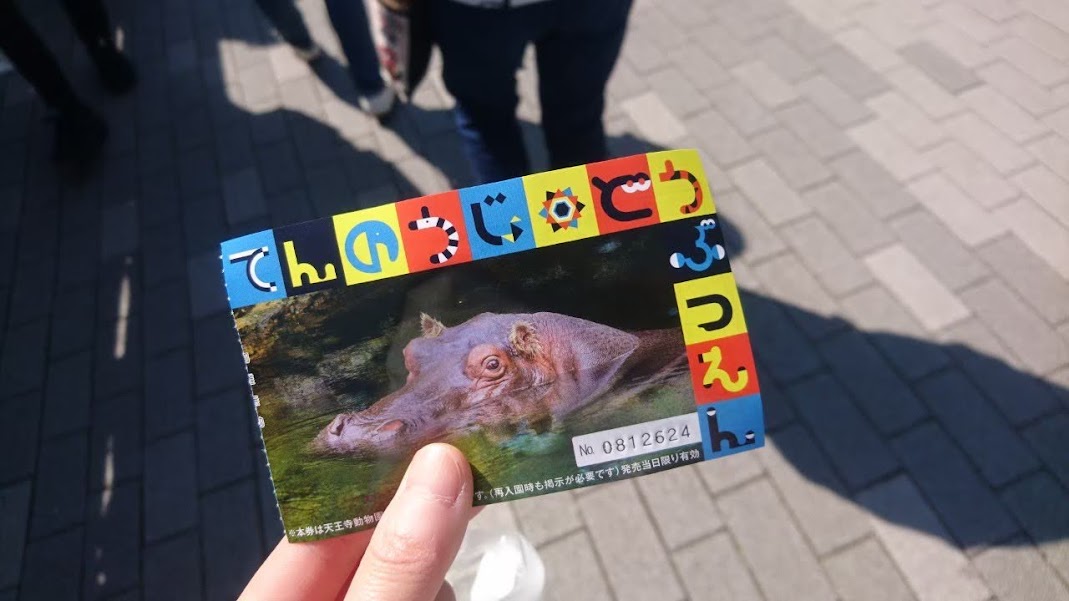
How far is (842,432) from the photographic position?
7.51ft

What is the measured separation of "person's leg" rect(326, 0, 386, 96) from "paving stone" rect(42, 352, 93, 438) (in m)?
1.85

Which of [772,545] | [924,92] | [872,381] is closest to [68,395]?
[772,545]

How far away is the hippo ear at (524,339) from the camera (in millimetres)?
1104

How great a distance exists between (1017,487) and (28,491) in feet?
11.8

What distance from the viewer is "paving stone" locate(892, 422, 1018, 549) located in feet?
6.82

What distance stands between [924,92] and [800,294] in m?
1.49

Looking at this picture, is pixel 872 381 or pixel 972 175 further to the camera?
pixel 972 175

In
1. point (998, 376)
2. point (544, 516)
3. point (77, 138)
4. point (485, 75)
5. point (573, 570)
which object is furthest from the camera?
point (77, 138)

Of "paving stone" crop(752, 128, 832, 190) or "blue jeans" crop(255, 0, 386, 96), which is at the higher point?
"blue jeans" crop(255, 0, 386, 96)

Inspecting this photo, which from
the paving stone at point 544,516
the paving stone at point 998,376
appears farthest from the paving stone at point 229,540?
the paving stone at point 998,376

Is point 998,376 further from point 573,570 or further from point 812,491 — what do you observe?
point 573,570

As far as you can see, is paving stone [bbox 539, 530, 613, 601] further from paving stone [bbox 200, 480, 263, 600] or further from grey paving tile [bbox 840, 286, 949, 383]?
grey paving tile [bbox 840, 286, 949, 383]

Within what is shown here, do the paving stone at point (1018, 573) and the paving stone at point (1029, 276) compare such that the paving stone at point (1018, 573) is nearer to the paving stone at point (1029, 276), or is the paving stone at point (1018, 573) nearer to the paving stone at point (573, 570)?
the paving stone at point (1029, 276)

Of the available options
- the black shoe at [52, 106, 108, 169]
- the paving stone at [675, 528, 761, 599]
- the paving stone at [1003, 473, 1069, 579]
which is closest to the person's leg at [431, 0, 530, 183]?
the paving stone at [675, 528, 761, 599]
